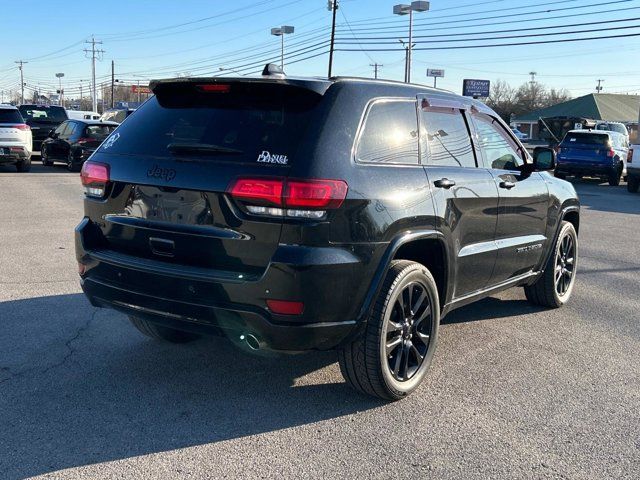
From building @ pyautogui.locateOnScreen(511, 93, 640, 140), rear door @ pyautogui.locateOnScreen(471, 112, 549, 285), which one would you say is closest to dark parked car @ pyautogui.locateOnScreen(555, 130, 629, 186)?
rear door @ pyautogui.locateOnScreen(471, 112, 549, 285)

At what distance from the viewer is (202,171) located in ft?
11.7

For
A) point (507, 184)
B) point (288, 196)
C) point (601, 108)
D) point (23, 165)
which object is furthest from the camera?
point (601, 108)

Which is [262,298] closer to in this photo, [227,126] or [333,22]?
[227,126]

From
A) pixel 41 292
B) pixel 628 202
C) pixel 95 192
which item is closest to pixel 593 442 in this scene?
pixel 95 192

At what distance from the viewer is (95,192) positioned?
161 inches

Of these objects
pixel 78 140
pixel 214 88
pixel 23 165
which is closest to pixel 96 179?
pixel 214 88

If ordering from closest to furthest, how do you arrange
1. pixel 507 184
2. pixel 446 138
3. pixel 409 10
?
pixel 446 138, pixel 507 184, pixel 409 10

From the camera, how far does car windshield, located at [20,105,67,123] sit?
25.5 metres

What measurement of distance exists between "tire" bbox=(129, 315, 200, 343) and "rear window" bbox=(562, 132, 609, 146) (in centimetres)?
2000

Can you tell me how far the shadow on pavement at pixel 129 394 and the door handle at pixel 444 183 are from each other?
4.62 ft

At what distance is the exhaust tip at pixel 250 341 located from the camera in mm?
3504

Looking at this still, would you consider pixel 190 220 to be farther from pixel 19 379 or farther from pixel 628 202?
pixel 628 202

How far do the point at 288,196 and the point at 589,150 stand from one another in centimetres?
2082

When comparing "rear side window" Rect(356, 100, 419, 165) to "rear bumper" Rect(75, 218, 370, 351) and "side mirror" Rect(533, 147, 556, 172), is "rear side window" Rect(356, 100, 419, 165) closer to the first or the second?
"rear bumper" Rect(75, 218, 370, 351)
